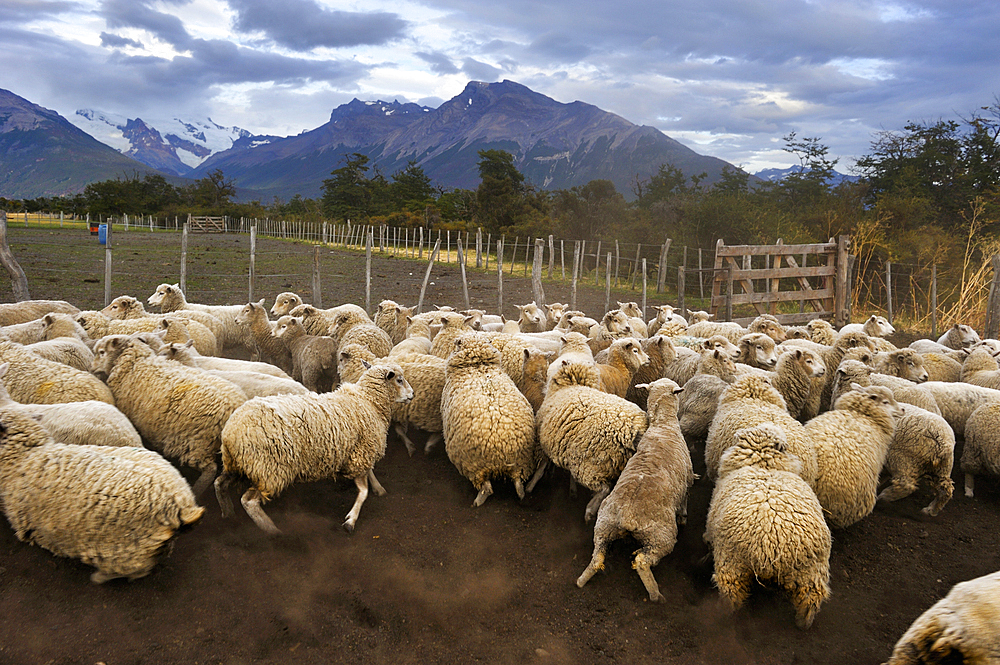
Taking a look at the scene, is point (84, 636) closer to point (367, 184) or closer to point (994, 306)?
point (994, 306)

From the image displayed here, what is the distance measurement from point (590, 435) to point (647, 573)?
129cm

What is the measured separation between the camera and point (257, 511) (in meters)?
4.22

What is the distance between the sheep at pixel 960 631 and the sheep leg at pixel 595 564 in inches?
69.0

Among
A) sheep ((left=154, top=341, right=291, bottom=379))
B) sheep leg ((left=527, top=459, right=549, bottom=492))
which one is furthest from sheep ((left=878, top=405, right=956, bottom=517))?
sheep ((left=154, top=341, right=291, bottom=379))

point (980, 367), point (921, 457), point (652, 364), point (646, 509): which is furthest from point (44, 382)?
point (980, 367)

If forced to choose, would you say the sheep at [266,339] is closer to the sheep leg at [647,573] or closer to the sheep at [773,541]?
the sheep leg at [647,573]

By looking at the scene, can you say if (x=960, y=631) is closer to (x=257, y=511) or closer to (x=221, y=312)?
(x=257, y=511)

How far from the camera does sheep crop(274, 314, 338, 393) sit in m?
7.32

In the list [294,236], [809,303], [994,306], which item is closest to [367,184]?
[294,236]

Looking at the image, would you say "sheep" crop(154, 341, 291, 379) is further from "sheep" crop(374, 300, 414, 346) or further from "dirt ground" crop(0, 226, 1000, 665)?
"sheep" crop(374, 300, 414, 346)

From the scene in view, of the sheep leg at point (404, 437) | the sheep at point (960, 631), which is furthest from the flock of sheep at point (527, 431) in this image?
the sheep leg at point (404, 437)

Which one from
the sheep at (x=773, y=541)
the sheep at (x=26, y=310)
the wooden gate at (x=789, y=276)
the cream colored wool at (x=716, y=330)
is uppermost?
the wooden gate at (x=789, y=276)

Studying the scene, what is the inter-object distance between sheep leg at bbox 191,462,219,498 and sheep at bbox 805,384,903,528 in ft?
17.9

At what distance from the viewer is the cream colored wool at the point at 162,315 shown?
803 centimetres
